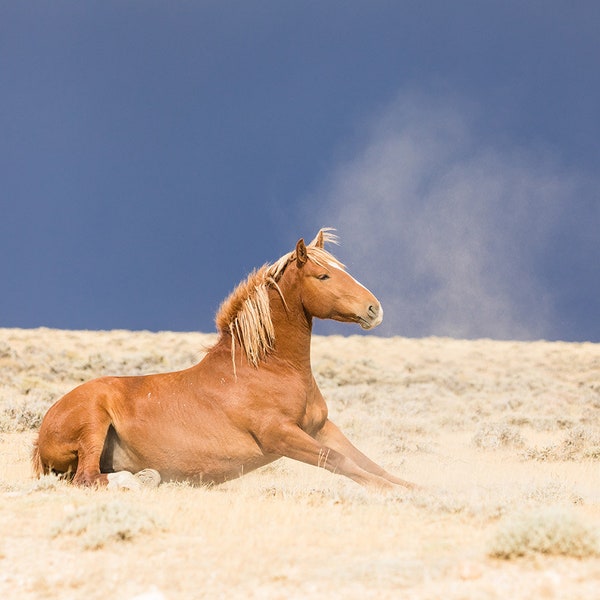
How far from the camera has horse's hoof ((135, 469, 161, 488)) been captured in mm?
6668

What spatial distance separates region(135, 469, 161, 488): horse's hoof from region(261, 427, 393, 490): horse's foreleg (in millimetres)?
1134

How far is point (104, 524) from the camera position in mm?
4688

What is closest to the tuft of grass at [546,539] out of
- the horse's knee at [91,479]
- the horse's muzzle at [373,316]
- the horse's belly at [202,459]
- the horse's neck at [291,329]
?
the horse's muzzle at [373,316]

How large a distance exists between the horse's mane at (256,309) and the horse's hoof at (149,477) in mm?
1327

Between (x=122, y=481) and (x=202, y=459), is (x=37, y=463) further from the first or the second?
(x=202, y=459)

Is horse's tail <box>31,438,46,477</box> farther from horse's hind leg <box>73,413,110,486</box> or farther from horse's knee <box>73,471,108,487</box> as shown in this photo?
horse's knee <box>73,471,108,487</box>

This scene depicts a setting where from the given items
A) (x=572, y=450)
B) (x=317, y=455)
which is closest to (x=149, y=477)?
(x=317, y=455)

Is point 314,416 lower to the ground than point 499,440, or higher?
lower

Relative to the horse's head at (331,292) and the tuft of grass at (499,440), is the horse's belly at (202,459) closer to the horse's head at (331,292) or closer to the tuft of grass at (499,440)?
the horse's head at (331,292)

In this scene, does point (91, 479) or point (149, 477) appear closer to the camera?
point (91, 479)

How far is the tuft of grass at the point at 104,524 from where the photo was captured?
15.1ft

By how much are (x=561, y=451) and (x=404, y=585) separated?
845 centimetres

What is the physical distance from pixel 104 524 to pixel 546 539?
2.78 metres

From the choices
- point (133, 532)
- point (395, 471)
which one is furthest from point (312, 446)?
point (395, 471)
